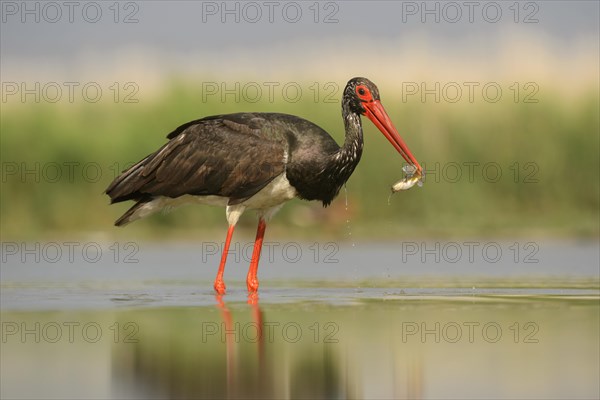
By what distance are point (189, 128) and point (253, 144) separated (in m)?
0.89

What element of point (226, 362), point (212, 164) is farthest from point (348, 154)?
point (226, 362)

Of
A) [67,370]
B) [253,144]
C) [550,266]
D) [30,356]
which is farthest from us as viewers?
[550,266]

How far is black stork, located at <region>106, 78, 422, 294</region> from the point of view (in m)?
11.8

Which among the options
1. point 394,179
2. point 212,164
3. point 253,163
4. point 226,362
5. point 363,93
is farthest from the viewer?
point 394,179

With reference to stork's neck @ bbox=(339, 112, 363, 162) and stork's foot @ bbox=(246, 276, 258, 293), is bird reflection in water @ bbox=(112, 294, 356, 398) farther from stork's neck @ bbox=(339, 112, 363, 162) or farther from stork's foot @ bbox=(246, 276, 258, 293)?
stork's neck @ bbox=(339, 112, 363, 162)

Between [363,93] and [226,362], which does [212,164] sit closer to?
[363,93]

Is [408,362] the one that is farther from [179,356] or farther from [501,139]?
[501,139]

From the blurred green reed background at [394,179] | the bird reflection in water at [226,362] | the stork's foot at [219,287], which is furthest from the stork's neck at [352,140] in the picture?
the blurred green reed background at [394,179]

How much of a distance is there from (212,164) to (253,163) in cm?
51

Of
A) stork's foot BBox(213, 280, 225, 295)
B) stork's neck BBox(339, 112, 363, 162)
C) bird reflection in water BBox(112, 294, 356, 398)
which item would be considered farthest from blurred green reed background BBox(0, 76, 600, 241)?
bird reflection in water BBox(112, 294, 356, 398)

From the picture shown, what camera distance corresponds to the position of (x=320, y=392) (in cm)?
664

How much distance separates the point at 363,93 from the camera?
12039mm

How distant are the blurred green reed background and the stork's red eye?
20.3ft

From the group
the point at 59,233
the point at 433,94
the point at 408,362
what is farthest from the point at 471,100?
the point at 408,362
